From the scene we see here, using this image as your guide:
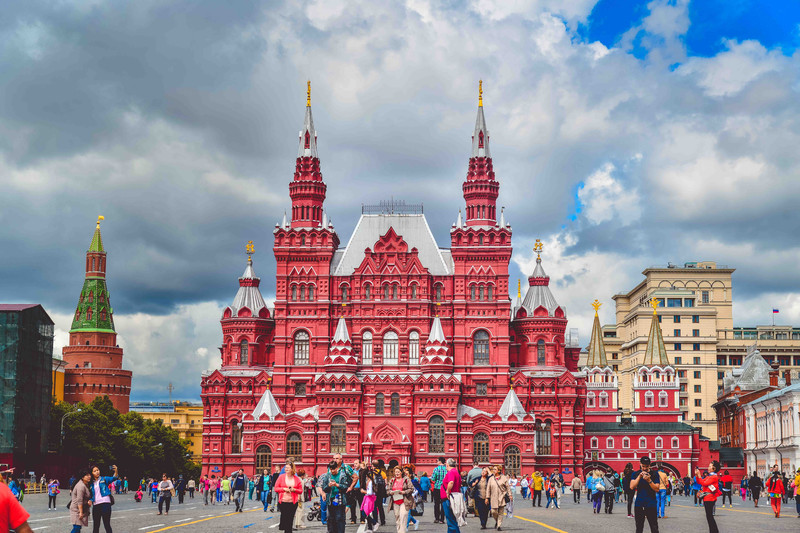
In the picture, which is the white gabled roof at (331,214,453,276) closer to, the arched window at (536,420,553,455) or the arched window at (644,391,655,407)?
the arched window at (536,420,553,455)

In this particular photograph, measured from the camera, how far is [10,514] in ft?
34.1

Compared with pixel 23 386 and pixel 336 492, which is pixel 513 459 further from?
pixel 336 492

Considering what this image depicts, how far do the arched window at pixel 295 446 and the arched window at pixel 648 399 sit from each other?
43.9 metres

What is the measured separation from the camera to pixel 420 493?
40.7m

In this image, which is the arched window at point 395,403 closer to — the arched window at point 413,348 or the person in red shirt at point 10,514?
the arched window at point 413,348

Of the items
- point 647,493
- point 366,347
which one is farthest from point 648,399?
point 647,493

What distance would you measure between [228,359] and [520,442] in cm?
2933

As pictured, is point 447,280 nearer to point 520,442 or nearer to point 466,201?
point 466,201

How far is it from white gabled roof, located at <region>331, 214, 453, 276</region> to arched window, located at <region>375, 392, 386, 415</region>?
41.2 feet

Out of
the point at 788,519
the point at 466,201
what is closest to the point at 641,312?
the point at 466,201

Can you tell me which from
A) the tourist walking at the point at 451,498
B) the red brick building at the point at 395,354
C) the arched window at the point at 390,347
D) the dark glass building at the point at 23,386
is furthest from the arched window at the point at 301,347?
the tourist walking at the point at 451,498

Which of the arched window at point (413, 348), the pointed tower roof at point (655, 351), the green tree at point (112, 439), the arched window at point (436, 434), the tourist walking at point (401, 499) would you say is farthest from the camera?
the pointed tower roof at point (655, 351)

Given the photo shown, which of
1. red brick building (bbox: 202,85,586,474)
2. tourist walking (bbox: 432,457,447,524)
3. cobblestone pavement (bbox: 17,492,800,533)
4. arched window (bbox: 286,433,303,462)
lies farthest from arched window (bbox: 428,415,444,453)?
tourist walking (bbox: 432,457,447,524)

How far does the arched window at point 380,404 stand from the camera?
292ft
